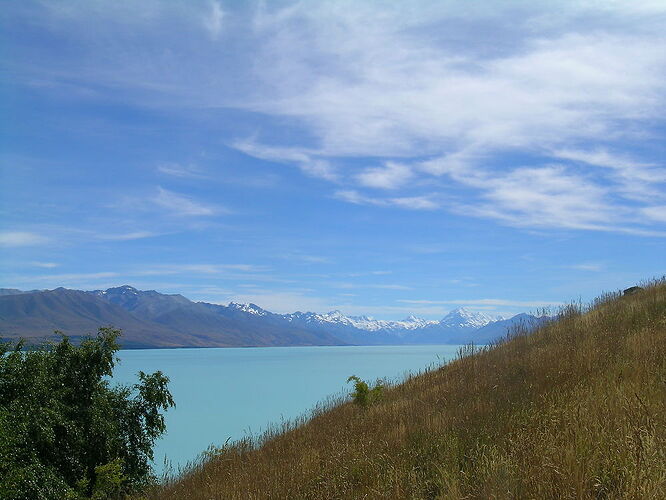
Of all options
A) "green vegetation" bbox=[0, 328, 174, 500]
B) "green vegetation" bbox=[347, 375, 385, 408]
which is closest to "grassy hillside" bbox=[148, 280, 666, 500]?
"green vegetation" bbox=[347, 375, 385, 408]

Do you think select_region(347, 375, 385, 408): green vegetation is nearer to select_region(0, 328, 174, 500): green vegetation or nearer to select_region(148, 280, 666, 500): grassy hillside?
select_region(148, 280, 666, 500): grassy hillside

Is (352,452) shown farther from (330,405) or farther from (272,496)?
(330,405)

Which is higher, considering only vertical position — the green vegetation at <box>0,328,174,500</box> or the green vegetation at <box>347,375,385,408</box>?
the green vegetation at <box>347,375,385,408</box>

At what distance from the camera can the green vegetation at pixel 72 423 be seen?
15906mm

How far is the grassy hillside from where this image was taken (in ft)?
15.3

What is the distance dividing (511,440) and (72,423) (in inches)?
716

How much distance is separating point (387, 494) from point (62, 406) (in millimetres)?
17304

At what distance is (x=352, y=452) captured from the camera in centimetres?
823

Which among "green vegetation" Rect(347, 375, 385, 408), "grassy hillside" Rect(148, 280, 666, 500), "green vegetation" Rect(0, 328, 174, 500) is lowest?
"green vegetation" Rect(0, 328, 174, 500)

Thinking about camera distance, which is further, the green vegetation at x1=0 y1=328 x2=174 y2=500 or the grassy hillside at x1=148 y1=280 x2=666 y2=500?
the green vegetation at x1=0 y1=328 x2=174 y2=500

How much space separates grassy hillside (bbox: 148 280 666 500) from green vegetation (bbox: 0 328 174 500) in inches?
252

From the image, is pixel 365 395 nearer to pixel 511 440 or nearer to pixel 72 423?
pixel 511 440

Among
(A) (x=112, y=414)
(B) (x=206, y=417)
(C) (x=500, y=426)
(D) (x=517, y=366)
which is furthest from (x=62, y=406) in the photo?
(B) (x=206, y=417)

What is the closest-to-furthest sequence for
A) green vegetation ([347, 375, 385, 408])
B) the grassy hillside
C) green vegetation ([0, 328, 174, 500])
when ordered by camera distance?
the grassy hillside < green vegetation ([347, 375, 385, 408]) < green vegetation ([0, 328, 174, 500])
